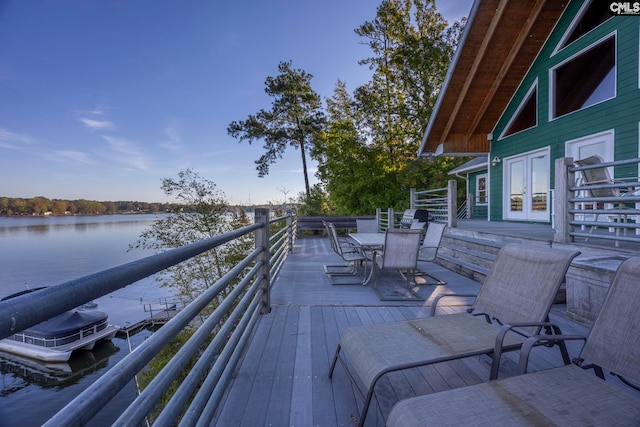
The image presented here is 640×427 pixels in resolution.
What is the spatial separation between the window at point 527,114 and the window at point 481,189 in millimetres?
3746

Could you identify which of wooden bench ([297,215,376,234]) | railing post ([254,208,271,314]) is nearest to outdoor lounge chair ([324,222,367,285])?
railing post ([254,208,271,314])

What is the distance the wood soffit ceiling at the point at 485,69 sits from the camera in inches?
265

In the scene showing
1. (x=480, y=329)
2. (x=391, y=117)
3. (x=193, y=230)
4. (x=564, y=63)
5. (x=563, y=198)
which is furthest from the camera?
(x=391, y=117)

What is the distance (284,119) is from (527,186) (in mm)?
15644

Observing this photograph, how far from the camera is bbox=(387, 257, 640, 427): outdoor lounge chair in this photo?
3.80ft

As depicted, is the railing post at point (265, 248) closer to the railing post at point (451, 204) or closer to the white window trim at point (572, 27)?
the railing post at point (451, 204)

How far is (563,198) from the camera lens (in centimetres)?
359

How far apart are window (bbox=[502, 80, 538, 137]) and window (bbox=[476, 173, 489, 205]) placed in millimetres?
3746

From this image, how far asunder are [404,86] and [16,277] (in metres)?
19.4

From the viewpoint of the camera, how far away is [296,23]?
12.1m

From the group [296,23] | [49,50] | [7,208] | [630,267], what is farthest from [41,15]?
[630,267]

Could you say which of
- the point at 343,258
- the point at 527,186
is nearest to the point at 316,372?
the point at 343,258

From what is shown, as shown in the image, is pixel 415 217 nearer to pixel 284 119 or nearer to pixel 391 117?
pixel 391 117

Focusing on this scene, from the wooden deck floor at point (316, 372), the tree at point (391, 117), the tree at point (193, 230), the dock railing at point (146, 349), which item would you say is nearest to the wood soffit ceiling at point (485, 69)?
the tree at point (391, 117)
